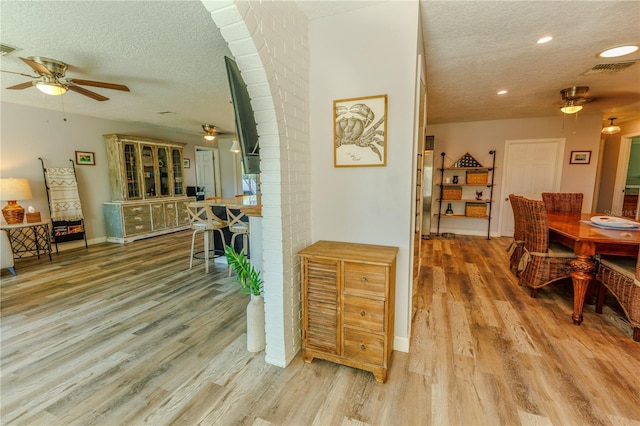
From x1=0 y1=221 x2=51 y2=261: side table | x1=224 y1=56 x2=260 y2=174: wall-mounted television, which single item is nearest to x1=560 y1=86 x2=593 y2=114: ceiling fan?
x1=224 y1=56 x2=260 y2=174: wall-mounted television

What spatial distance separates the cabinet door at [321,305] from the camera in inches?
69.1

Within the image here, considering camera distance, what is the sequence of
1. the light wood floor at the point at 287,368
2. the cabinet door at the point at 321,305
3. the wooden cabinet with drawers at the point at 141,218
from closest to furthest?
the light wood floor at the point at 287,368 < the cabinet door at the point at 321,305 < the wooden cabinet with drawers at the point at 141,218

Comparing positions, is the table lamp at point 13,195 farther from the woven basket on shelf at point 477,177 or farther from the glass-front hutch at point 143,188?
the woven basket on shelf at point 477,177

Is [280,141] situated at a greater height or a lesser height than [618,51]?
lesser


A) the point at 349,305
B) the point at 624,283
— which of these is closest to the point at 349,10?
the point at 349,305

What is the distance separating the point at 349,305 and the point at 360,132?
1185 millimetres

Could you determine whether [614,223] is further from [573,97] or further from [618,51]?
[573,97]

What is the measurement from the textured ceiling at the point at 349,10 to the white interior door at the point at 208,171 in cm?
342

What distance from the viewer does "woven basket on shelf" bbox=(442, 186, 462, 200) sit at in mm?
5664

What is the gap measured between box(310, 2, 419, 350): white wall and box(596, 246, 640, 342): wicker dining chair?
1.74 m

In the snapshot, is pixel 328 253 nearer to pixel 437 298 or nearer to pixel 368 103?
pixel 368 103

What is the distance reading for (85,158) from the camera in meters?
5.00

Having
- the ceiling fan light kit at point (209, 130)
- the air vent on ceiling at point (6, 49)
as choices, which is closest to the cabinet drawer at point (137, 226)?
the ceiling fan light kit at point (209, 130)

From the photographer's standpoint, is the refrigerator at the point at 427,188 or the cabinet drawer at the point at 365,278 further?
the refrigerator at the point at 427,188
